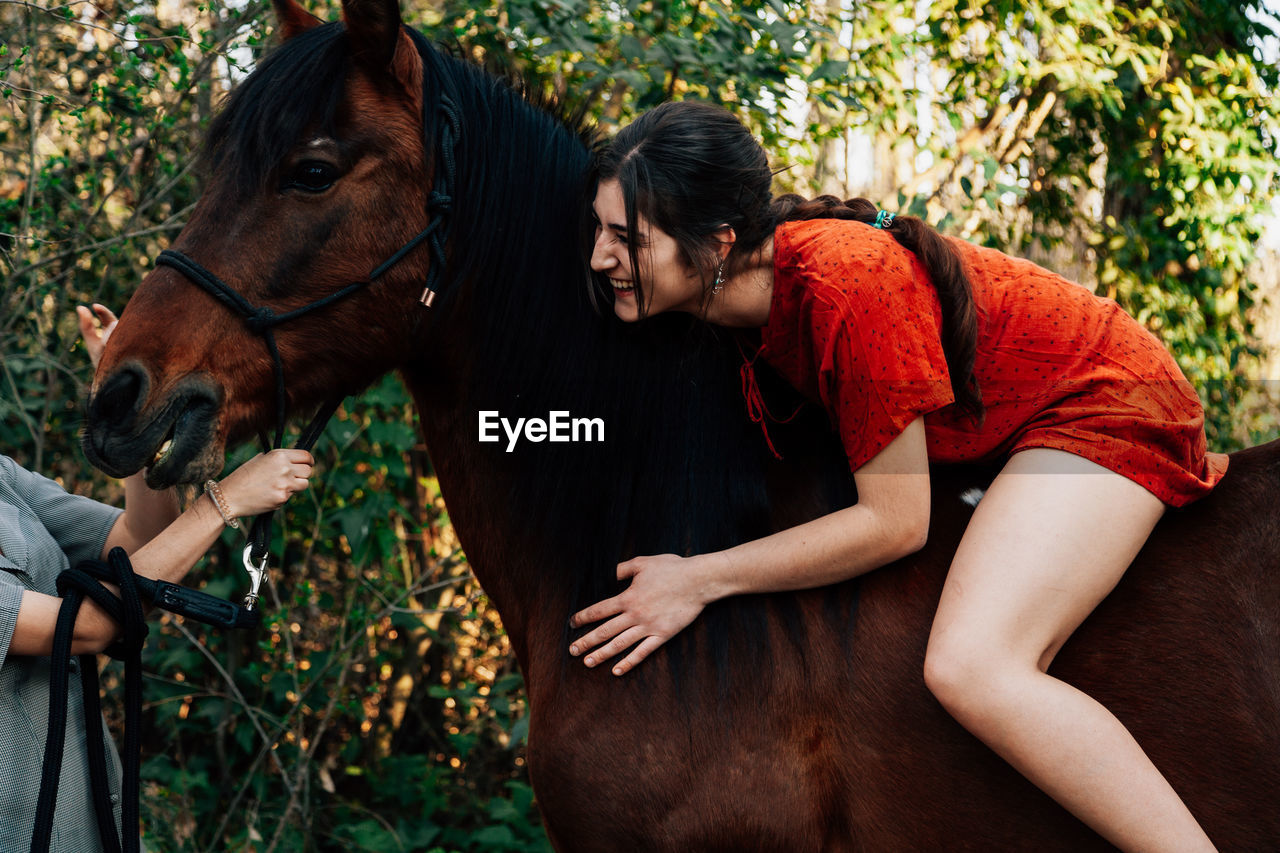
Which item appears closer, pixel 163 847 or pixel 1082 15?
pixel 163 847

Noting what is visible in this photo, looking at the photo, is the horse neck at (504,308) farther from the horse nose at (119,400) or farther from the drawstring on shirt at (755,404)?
the horse nose at (119,400)

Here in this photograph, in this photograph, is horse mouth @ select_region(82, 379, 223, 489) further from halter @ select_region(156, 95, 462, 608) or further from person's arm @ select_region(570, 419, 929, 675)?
person's arm @ select_region(570, 419, 929, 675)

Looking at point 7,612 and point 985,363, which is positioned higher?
point 7,612

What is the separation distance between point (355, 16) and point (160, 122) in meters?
1.93

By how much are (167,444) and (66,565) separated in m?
0.51

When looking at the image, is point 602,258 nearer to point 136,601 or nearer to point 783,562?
point 783,562

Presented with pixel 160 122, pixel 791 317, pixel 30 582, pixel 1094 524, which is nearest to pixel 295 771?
pixel 30 582

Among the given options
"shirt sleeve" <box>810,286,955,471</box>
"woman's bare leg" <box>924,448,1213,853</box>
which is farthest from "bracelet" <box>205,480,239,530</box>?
"woman's bare leg" <box>924,448,1213,853</box>

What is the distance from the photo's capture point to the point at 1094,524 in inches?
62.7

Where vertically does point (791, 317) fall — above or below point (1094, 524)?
above

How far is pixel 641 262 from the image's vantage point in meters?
1.71

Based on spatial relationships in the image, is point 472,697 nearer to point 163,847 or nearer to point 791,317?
point 163,847

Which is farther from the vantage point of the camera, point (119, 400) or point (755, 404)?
point (755, 404)

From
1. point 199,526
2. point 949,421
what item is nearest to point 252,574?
point 199,526
